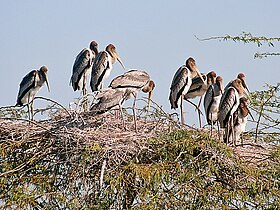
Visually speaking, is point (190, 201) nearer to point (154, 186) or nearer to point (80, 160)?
point (154, 186)

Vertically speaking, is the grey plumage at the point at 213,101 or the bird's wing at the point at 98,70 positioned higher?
the bird's wing at the point at 98,70

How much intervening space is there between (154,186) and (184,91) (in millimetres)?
4514

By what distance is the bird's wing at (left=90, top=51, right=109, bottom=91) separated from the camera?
47.0 feet

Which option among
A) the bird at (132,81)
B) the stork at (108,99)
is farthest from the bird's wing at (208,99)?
the stork at (108,99)

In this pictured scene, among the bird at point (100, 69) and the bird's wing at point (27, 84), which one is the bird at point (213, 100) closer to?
the bird at point (100, 69)

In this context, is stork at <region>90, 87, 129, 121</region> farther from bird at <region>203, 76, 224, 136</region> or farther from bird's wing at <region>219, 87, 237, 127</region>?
bird's wing at <region>219, 87, 237, 127</region>

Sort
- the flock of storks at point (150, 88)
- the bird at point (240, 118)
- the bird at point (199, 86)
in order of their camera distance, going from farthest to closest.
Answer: the bird at point (199, 86)
the bird at point (240, 118)
the flock of storks at point (150, 88)

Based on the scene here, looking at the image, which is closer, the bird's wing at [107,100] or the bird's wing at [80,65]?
the bird's wing at [107,100]

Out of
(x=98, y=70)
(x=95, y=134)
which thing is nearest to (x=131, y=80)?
(x=98, y=70)

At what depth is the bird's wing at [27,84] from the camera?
1433 centimetres

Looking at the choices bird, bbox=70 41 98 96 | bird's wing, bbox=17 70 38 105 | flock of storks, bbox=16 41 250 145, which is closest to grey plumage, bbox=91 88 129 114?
flock of storks, bbox=16 41 250 145

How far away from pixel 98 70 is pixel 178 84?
1.75 m

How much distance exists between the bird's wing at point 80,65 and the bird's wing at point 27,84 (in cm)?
89

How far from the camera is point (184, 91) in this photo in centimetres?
1331
